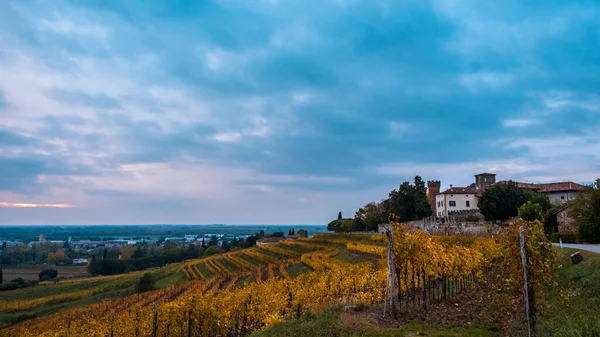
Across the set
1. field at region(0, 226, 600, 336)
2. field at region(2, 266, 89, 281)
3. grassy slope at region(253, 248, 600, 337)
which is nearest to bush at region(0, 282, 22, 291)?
field at region(2, 266, 89, 281)

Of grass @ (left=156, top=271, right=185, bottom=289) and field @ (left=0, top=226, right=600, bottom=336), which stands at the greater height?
field @ (left=0, top=226, right=600, bottom=336)

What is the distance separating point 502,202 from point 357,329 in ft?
170

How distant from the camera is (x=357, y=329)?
11.5 meters

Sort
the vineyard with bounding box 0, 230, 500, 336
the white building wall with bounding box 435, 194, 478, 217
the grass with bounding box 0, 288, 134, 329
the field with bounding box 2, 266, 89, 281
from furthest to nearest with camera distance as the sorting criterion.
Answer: the field with bounding box 2, 266, 89, 281, the white building wall with bounding box 435, 194, 478, 217, the grass with bounding box 0, 288, 134, 329, the vineyard with bounding box 0, 230, 500, 336

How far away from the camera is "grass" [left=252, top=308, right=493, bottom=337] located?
35.7ft

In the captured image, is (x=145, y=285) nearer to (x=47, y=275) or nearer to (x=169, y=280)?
(x=169, y=280)

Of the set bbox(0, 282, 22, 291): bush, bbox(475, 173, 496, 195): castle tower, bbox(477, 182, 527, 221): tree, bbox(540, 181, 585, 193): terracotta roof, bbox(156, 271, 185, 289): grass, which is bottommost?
bbox(0, 282, 22, 291): bush

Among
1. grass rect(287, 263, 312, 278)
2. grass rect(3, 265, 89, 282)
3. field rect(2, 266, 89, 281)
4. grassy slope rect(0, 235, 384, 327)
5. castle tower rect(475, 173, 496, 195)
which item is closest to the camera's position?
grass rect(287, 263, 312, 278)

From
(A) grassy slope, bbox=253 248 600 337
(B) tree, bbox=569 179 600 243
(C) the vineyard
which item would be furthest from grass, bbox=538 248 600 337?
(B) tree, bbox=569 179 600 243

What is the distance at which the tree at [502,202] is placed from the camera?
54.4 meters

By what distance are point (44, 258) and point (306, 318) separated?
9160 inches

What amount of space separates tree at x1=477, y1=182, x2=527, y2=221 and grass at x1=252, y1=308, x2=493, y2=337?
163 ft

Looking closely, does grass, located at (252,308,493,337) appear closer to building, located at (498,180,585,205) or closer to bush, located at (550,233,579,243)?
bush, located at (550,233,579,243)

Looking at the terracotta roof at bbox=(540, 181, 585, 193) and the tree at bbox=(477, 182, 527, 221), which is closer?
the tree at bbox=(477, 182, 527, 221)
